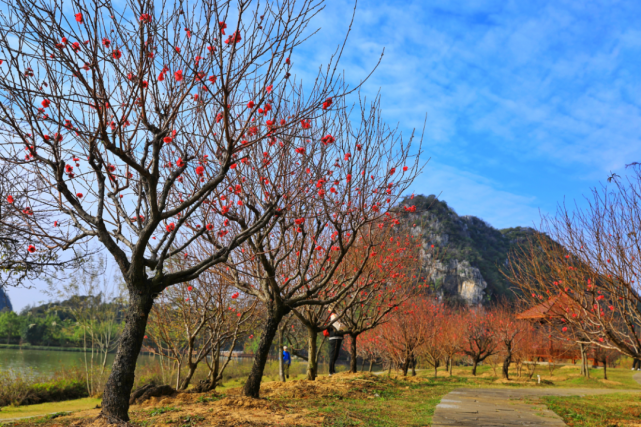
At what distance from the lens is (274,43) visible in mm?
4789

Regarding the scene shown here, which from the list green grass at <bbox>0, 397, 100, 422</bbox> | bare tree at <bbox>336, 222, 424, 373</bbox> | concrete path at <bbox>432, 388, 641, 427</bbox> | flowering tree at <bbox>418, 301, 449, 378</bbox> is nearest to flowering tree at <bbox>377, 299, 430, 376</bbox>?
flowering tree at <bbox>418, 301, 449, 378</bbox>

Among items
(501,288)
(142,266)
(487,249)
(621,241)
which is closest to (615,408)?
(621,241)

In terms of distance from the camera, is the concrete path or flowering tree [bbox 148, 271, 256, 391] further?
flowering tree [bbox 148, 271, 256, 391]

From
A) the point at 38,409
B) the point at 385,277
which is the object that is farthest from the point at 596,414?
the point at 38,409

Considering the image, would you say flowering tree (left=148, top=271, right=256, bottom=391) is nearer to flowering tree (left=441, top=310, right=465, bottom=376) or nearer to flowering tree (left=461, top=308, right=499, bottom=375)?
flowering tree (left=441, top=310, right=465, bottom=376)

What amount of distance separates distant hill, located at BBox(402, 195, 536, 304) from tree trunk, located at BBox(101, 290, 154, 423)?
52.9 m

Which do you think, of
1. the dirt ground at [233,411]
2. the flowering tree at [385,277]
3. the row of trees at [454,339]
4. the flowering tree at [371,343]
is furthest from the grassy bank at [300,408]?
the flowering tree at [371,343]

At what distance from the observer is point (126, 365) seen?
4879mm

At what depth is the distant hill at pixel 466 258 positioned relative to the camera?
6272cm

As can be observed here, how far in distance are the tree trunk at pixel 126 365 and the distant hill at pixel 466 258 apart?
174 feet

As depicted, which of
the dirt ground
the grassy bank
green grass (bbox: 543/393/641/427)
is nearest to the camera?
the dirt ground

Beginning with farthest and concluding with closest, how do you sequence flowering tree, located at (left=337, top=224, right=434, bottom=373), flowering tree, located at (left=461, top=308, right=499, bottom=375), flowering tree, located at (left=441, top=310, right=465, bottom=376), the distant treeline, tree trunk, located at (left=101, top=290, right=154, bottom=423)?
the distant treeline, flowering tree, located at (left=461, top=308, right=499, bottom=375), flowering tree, located at (left=441, top=310, right=465, bottom=376), flowering tree, located at (left=337, top=224, right=434, bottom=373), tree trunk, located at (left=101, top=290, right=154, bottom=423)

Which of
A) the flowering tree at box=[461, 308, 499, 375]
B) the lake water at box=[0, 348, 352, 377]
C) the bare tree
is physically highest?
the bare tree

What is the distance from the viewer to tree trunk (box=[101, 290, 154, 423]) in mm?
4766
